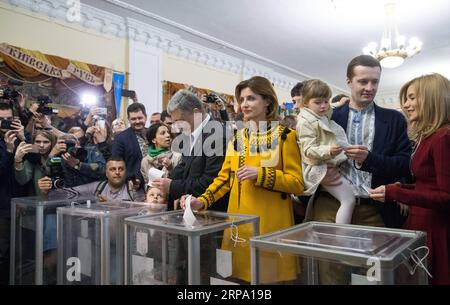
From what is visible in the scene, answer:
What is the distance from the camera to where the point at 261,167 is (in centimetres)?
148

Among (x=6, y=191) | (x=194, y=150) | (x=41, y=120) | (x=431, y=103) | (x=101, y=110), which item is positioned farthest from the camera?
(x=101, y=110)

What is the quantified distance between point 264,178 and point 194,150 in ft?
1.74

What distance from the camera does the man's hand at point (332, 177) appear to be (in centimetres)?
168

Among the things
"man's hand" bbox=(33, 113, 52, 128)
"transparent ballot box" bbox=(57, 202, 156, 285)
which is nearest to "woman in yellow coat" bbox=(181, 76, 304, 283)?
"transparent ballot box" bbox=(57, 202, 156, 285)

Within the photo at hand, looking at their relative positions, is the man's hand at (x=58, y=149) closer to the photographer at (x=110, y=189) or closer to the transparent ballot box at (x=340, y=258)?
the photographer at (x=110, y=189)

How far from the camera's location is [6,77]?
3523 mm

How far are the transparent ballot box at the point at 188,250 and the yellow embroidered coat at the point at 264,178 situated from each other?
0.11 meters

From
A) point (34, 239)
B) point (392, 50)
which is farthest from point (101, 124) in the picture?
point (392, 50)

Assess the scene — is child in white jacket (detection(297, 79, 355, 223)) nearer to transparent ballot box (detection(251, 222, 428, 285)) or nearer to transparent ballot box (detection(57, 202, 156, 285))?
transparent ballot box (detection(251, 222, 428, 285))

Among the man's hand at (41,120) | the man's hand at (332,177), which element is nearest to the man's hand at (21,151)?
the man's hand at (41,120)

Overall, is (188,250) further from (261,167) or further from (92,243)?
(92,243)

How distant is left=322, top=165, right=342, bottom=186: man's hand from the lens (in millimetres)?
1677

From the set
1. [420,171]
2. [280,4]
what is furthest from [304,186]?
[280,4]
